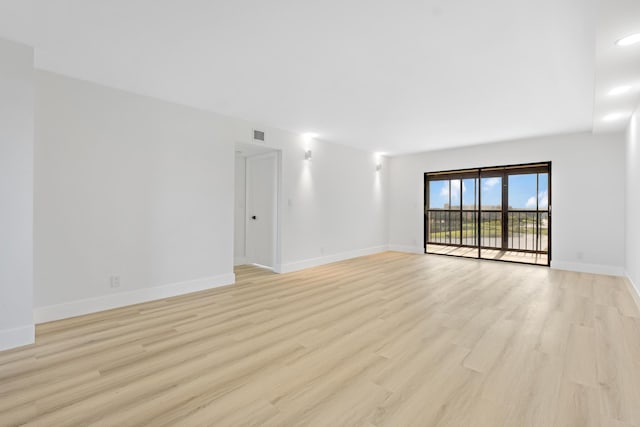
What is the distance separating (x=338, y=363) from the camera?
7.38ft

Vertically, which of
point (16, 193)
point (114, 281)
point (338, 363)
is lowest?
point (338, 363)

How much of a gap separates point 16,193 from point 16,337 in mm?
1242

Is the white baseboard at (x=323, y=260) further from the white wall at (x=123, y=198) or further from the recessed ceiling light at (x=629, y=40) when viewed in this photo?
the recessed ceiling light at (x=629, y=40)

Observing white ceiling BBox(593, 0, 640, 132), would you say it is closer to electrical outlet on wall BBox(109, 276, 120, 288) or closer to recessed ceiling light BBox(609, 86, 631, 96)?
recessed ceiling light BBox(609, 86, 631, 96)

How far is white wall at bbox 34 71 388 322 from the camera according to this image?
312 cm

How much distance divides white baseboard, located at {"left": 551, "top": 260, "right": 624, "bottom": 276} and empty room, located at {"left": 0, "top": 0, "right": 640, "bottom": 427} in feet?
0.08

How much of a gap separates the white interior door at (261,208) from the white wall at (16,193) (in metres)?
3.38

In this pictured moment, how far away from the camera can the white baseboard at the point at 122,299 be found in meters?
3.09

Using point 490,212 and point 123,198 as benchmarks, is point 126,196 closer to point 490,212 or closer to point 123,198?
point 123,198

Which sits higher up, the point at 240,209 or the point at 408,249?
the point at 240,209

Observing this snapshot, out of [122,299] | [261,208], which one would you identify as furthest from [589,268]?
[122,299]

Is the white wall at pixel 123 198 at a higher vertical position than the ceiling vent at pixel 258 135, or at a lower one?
lower

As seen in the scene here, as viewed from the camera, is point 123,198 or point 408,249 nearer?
point 123,198

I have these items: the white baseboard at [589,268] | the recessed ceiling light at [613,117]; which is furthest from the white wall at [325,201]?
the recessed ceiling light at [613,117]
